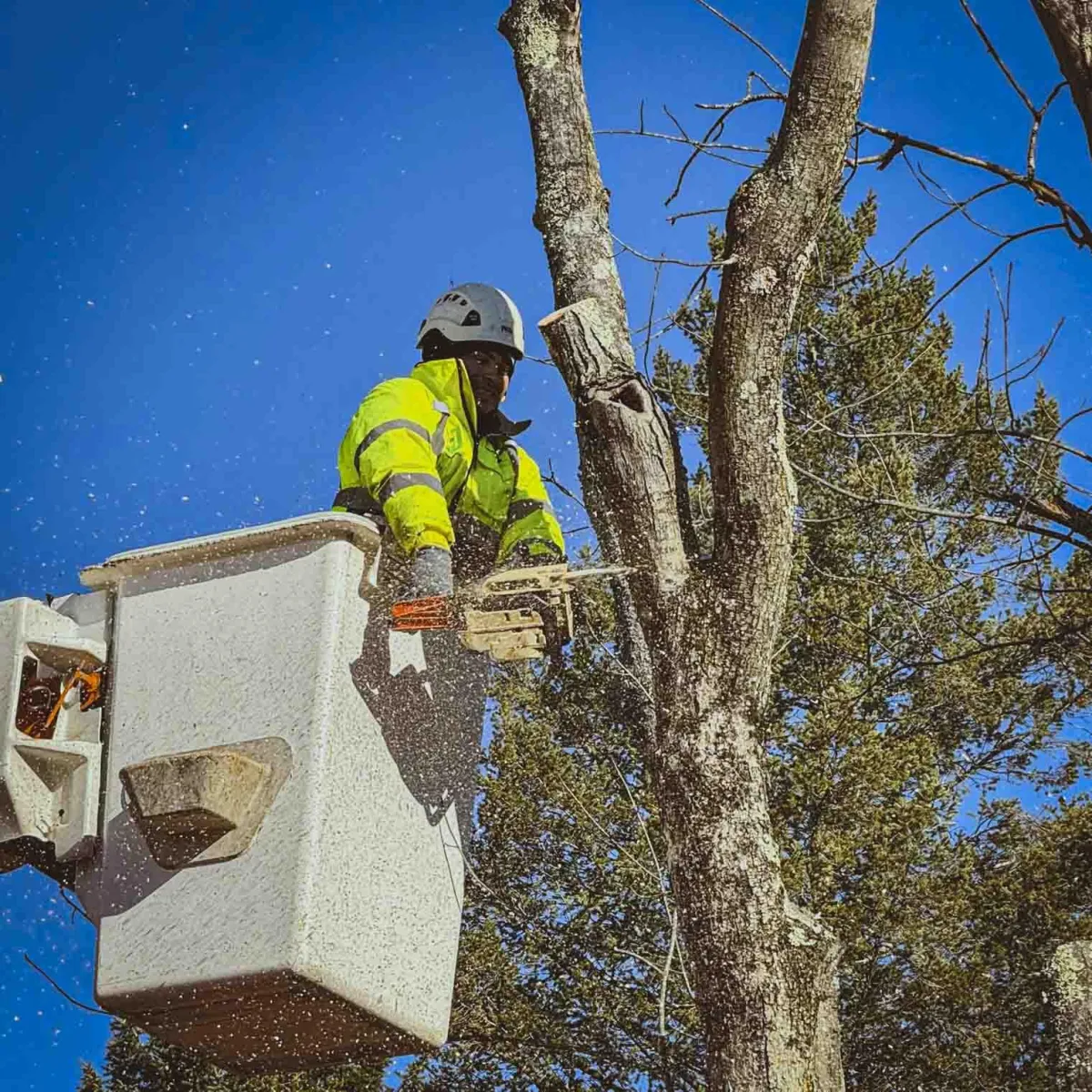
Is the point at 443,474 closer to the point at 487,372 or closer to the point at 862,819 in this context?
the point at 487,372

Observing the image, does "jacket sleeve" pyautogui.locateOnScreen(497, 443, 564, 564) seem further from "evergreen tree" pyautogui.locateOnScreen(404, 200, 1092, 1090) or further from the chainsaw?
"evergreen tree" pyautogui.locateOnScreen(404, 200, 1092, 1090)

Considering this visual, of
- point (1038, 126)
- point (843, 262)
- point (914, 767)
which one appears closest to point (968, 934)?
point (914, 767)

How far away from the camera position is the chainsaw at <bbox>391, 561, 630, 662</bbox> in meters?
3.48

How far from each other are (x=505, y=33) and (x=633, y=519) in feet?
6.02

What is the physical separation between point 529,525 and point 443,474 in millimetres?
267

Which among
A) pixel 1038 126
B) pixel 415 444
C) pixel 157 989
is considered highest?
pixel 1038 126

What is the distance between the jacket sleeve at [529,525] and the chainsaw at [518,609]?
0.30 meters

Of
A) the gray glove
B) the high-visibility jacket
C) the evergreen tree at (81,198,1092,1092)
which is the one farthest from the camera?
the evergreen tree at (81,198,1092,1092)

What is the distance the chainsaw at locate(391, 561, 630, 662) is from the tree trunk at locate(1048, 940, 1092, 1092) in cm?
122

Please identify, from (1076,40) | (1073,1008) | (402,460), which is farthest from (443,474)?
(1073,1008)

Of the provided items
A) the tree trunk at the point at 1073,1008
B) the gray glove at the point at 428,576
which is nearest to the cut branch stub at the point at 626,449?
the gray glove at the point at 428,576

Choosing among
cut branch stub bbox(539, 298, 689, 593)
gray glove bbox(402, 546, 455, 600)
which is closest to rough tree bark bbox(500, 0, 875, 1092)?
cut branch stub bbox(539, 298, 689, 593)

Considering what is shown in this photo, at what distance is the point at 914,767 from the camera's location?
9.66m

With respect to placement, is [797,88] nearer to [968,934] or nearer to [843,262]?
[968,934]
